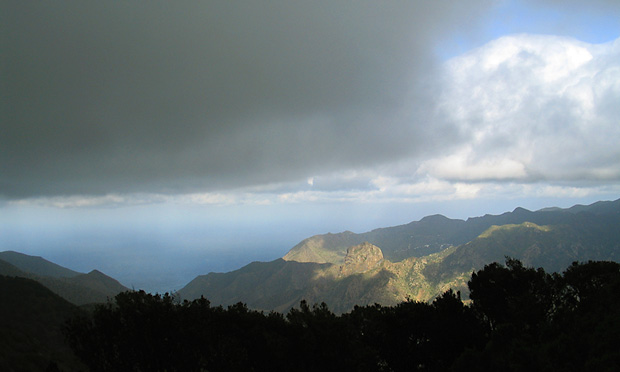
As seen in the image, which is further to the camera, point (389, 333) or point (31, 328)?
point (31, 328)

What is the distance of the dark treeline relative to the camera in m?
27.2

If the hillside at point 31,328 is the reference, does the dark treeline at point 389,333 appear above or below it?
above

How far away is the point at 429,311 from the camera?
4484 cm

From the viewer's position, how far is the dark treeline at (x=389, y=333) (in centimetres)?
2722

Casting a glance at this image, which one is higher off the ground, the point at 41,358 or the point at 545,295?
the point at 545,295

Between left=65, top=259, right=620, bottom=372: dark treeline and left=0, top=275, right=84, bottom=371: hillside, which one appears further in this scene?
left=0, top=275, right=84, bottom=371: hillside

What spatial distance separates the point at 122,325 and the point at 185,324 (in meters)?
6.08

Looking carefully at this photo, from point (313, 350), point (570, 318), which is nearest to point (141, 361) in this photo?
point (313, 350)

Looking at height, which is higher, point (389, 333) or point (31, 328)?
point (389, 333)

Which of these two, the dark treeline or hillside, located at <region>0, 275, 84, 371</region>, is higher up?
the dark treeline

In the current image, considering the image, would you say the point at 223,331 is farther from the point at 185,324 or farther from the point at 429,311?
the point at 429,311

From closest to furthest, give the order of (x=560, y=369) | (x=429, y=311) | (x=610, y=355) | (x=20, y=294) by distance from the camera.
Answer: (x=610, y=355) < (x=560, y=369) < (x=429, y=311) < (x=20, y=294)

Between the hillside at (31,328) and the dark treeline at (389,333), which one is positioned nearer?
the dark treeline at (389,333)

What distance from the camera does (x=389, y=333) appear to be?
42.0 metres
